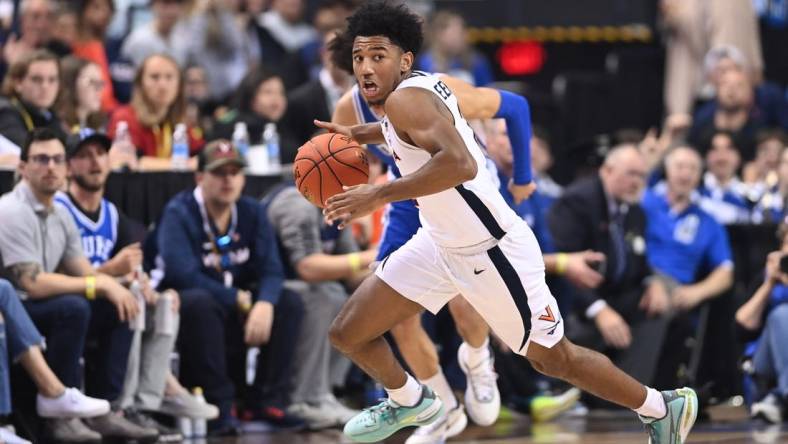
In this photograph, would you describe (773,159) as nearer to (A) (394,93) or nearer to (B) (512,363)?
(B) (512,363)

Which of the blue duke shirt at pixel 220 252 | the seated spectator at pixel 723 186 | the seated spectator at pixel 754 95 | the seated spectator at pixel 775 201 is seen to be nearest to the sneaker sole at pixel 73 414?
the blue duke shirt at pixel 220 252

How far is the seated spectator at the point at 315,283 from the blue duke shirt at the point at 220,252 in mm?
197

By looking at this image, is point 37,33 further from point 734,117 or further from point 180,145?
point 734,117

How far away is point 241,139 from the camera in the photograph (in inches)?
381

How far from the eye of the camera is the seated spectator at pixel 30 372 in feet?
23.3

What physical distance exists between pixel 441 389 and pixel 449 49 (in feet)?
18.8

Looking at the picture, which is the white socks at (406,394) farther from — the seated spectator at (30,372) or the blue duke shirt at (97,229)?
the blue duke shirt at (97,229)

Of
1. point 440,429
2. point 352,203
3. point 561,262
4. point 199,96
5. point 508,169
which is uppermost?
point 199,96

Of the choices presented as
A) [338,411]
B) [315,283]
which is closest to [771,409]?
[338,411]

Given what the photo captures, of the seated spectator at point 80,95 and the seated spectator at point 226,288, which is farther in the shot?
the seated spectator at point 80,95

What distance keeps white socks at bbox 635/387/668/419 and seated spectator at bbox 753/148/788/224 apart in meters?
4.45

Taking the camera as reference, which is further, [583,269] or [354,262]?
[583,269]

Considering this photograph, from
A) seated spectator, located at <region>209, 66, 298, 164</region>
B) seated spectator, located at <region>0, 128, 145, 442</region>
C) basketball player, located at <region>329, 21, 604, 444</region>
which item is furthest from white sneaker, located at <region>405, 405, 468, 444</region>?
seated spectator, located at <region>209, 66, 298, 164</region>

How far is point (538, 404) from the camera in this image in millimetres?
9148
